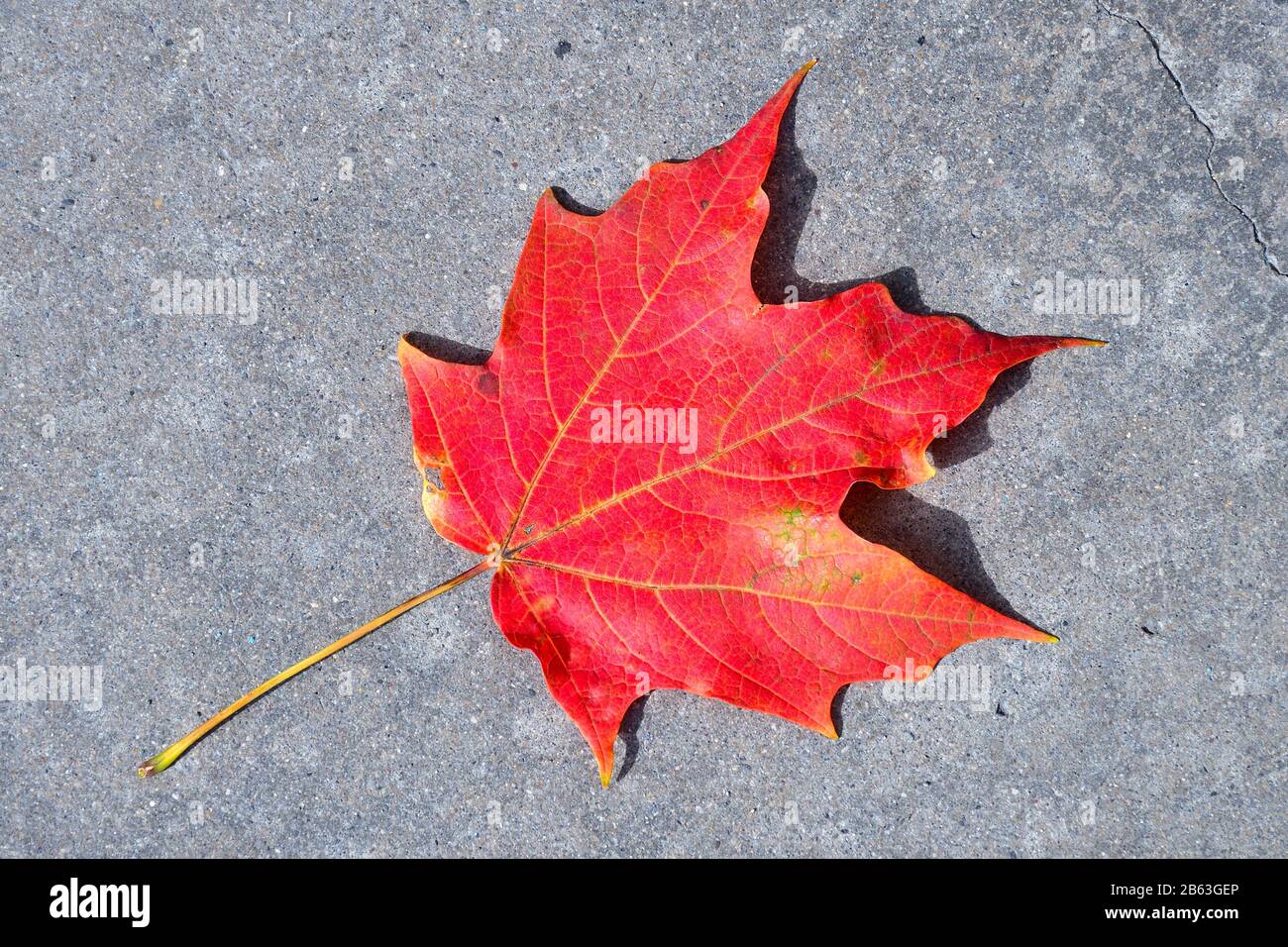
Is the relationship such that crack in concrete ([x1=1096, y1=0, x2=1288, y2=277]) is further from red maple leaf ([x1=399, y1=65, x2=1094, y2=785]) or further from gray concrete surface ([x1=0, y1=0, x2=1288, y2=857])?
red maple leaf ([x1=399, y1=65, x2=1094, y2=785])

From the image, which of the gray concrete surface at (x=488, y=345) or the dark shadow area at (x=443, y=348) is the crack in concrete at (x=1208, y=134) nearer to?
the gray concrete surface at (x=488, y=345)

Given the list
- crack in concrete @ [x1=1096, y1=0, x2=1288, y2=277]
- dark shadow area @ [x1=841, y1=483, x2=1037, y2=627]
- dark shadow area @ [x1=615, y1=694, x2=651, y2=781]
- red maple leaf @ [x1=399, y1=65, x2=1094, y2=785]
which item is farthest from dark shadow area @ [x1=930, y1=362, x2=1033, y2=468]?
dark shadow area @ [x1=615, y1=694, x2=651, y2=781]

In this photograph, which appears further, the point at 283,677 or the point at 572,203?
the point at 572,203

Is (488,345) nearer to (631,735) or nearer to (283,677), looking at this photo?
A: (283,677)

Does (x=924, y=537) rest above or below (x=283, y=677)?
above

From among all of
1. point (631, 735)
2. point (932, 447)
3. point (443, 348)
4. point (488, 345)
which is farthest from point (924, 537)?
point (443, 348)

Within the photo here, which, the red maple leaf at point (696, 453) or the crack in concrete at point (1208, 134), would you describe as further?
the crack in concrete at point (1208, 134)

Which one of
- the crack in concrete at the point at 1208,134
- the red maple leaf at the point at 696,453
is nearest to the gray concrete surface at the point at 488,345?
the crack in concrete at the point at 1208,134
